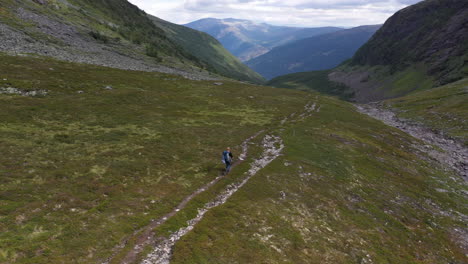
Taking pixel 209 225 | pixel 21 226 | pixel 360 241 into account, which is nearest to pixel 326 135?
pixel 360 241

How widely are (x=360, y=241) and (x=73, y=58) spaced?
303 feet

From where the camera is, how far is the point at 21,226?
60.1 ft

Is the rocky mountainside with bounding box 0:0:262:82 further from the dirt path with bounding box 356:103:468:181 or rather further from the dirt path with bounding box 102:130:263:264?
the dirt path with bounding box 356:103:468:181

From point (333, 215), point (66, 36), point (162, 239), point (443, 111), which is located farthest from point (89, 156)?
point (443, 111)

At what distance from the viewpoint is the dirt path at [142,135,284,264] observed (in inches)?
744

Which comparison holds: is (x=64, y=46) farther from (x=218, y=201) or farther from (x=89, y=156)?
(x=218, y=201)

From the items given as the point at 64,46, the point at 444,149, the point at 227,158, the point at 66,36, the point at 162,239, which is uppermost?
the point at 66,36

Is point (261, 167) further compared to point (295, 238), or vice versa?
point (261, 167)

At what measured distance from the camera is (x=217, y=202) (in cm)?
2805

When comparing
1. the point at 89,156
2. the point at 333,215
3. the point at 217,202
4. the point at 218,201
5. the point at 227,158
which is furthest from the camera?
the point at 227,158

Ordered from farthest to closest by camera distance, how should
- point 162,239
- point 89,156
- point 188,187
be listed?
point 89,156
point 188,187
point 162,239

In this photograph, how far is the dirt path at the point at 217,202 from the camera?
62.0 feet

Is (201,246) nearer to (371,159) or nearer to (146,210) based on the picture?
(146,210)

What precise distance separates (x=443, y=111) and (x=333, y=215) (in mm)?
111982
